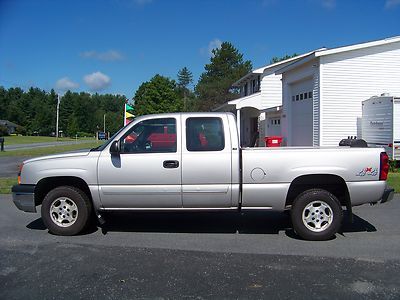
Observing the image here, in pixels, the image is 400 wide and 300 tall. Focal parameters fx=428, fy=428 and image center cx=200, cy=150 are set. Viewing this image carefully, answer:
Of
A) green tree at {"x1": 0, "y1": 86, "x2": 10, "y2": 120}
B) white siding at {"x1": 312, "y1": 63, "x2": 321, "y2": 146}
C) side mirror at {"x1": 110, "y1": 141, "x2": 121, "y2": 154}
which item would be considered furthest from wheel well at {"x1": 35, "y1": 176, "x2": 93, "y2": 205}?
green tree at {"x1": 0, "y1": 86, "x2": 10, "y2": 120}

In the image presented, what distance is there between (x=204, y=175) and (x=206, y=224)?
1502 millimetres

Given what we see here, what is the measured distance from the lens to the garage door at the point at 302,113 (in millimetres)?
19938

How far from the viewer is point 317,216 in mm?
6461

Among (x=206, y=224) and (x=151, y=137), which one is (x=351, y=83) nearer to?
(x=206, y=224)

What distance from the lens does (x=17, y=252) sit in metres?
5.73

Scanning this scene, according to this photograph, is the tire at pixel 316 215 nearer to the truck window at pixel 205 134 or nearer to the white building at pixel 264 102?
the truck window at pixel 205 134

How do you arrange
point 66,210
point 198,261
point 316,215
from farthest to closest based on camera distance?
point 66,210 < point 316,215 < point 198,261

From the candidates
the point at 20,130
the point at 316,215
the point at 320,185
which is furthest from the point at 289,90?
the point at 20,130

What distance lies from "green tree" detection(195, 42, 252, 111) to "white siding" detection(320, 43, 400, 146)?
49.5 metres

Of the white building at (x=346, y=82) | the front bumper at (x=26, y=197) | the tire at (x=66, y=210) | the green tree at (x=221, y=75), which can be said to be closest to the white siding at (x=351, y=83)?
the white building at (x=346, y=82)

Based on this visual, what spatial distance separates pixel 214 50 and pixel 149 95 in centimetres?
1493

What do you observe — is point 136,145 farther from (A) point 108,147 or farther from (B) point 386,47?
(B) point 386,47

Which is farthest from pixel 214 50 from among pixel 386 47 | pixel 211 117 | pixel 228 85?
pixel 211 117

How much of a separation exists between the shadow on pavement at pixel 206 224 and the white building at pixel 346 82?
10916 millimetres
